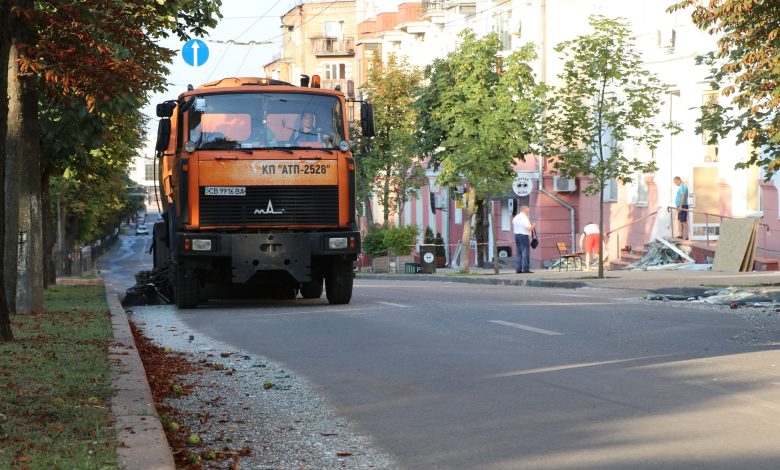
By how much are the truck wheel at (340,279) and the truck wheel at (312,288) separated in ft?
4.54

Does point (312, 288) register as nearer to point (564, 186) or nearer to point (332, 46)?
point (564, 186)

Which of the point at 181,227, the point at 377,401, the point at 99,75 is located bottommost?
the point at 377,401

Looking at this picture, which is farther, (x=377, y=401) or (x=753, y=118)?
(x=753, y=118)

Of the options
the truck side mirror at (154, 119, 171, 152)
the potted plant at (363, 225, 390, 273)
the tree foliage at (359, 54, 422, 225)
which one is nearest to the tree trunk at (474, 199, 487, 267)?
the potted plant at (363, 225, 390, 273)

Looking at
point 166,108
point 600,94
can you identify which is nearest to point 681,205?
point 600,94

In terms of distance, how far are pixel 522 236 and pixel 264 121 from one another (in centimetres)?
1890

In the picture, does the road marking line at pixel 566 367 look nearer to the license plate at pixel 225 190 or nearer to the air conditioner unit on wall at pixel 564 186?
the license plate at pixel 225 190

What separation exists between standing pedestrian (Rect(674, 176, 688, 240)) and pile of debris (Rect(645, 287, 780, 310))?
14571 mm

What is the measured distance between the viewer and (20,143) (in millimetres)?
18453

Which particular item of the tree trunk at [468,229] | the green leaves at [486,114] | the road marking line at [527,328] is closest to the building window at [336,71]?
the tree trunk at [468,229]

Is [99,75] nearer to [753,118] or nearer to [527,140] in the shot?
[753,118]

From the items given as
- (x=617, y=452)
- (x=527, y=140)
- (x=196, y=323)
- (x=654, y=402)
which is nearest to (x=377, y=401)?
(x=654, y=402)

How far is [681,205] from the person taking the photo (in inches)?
1503

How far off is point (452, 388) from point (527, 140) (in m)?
34.2
